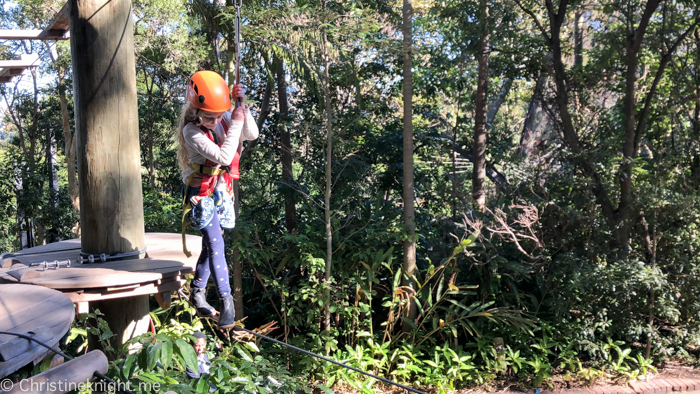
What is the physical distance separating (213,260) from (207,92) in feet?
3.31

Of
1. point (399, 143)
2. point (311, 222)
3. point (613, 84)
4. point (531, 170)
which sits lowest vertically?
point (311, 222)

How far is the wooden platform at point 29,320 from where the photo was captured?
5.44ft

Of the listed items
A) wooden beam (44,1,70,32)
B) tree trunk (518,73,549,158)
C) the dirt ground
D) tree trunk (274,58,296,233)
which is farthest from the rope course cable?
tree trunk (518,73,549,158)

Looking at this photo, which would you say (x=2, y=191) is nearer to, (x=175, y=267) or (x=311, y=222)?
(x=311, y=222)

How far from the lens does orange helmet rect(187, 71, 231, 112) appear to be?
2561mm

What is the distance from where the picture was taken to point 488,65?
24.1 feet

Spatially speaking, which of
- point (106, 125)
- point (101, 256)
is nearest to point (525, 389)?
point (101, 256)

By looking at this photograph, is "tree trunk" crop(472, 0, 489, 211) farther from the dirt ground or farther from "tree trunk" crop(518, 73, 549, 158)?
the dirt ground

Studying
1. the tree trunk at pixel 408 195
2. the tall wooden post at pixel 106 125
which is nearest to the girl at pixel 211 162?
the tall wooden post at pixel 106 125

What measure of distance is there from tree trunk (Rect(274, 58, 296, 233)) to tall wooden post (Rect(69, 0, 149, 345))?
12.8 ft

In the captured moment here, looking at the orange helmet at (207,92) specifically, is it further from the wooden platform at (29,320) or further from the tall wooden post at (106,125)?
the wooden platform at (29,320)

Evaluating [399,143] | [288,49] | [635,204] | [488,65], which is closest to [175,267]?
[288,49]

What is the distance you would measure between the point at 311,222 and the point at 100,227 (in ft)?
12.0

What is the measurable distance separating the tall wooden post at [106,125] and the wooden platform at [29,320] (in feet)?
1.72
